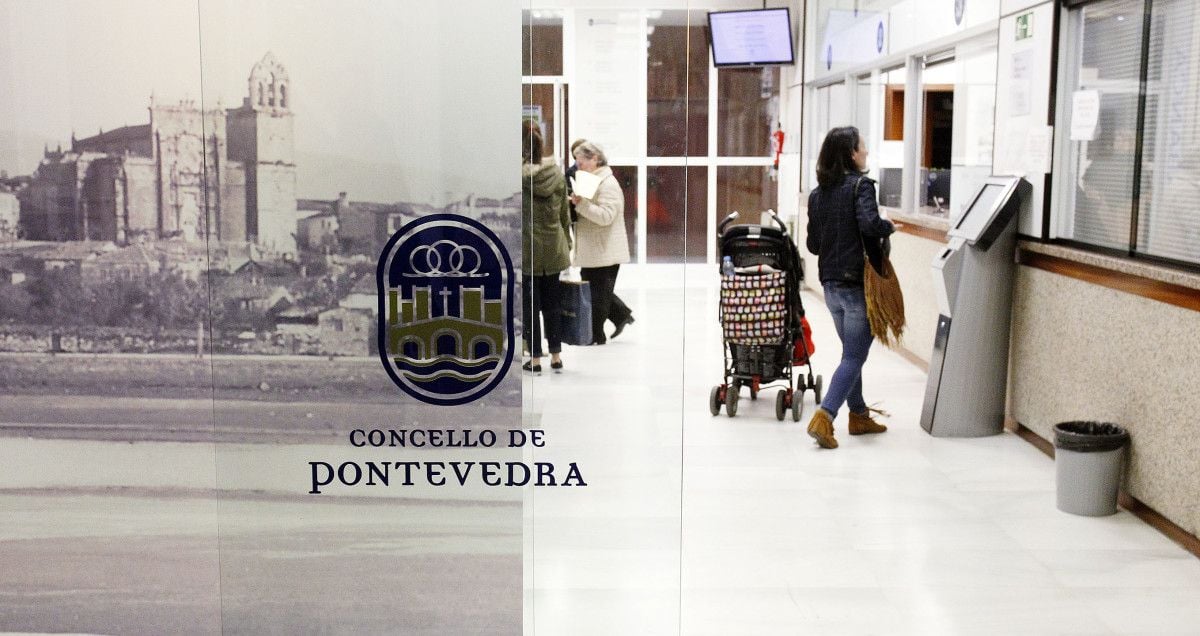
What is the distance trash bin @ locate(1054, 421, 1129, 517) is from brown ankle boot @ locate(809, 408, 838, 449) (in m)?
1.29

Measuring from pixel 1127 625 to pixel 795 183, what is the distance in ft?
30.9

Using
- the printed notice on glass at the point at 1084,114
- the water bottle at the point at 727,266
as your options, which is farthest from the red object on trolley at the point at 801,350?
the printed notice on glass at the point at 1084,114

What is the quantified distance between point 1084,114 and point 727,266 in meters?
2.03

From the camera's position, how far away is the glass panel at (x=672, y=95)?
289 cm

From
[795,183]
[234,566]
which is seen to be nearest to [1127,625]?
[234,566]

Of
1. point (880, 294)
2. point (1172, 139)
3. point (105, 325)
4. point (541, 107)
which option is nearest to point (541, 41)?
point (541, 107)

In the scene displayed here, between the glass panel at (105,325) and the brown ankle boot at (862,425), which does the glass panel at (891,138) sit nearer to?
the brown ankle boot at (862,425)

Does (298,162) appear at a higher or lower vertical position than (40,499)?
higher

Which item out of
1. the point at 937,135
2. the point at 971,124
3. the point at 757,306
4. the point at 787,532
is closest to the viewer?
the point at 787,532

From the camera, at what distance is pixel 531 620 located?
3.08 metres

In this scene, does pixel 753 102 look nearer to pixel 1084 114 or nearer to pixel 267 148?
pixel 1084 114

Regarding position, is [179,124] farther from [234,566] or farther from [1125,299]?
[1125,299]

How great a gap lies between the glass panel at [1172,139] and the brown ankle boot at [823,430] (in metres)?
1.69

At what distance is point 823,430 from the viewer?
19.6 feet
